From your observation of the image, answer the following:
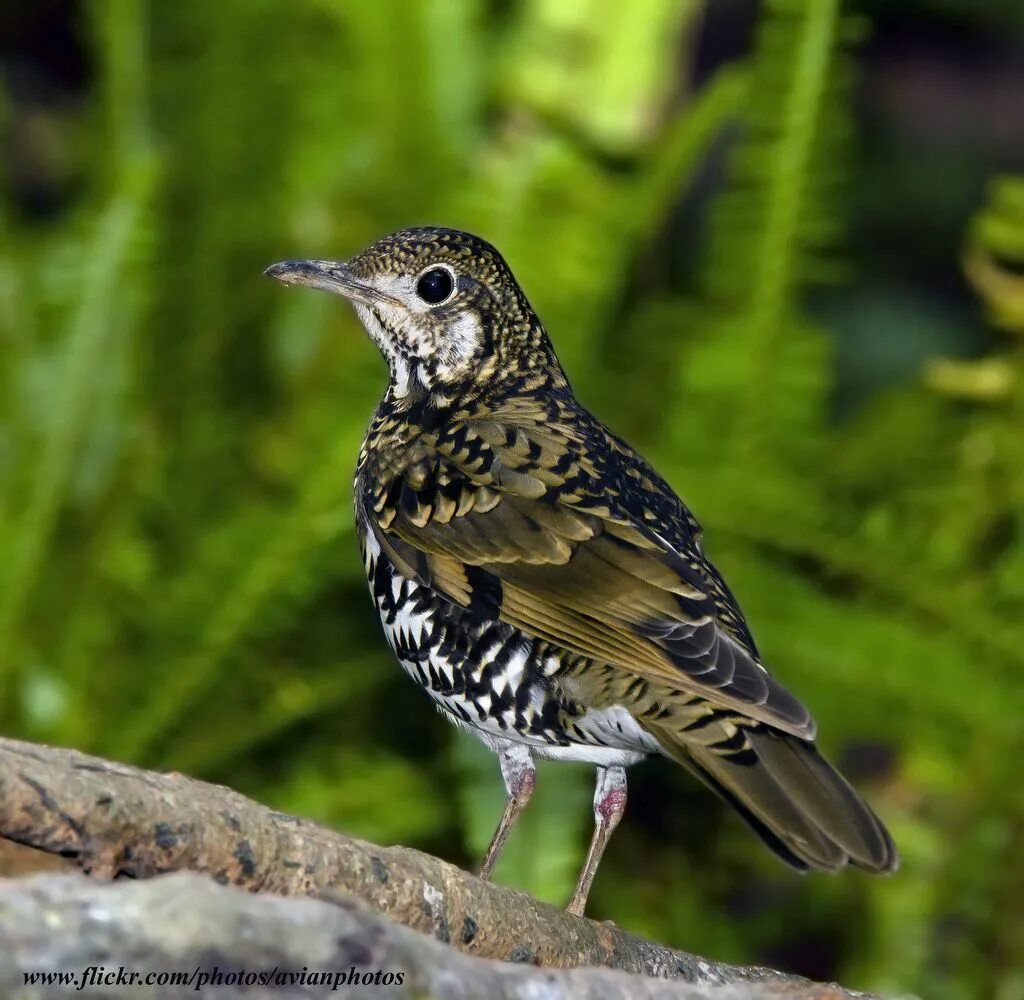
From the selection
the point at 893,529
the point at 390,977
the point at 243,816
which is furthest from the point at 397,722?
the point at 390,977

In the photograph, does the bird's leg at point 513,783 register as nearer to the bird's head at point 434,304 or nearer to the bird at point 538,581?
the bird at point 538,581

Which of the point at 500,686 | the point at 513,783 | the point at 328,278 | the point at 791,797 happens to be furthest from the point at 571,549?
the point at 328,278

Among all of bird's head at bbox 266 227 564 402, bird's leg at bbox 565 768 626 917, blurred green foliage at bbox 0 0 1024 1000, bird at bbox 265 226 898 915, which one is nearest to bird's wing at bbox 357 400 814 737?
bird at bbox 265 226 898 915

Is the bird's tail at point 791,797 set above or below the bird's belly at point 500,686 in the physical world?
above

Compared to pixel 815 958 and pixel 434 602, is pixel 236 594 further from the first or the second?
pixel 815 958

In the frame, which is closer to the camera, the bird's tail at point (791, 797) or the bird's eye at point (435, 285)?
the bird's tail at point (791, 797)

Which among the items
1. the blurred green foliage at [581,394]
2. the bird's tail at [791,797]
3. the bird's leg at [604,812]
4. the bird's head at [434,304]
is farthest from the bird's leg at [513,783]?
the blurred green foliage at [581,394]
